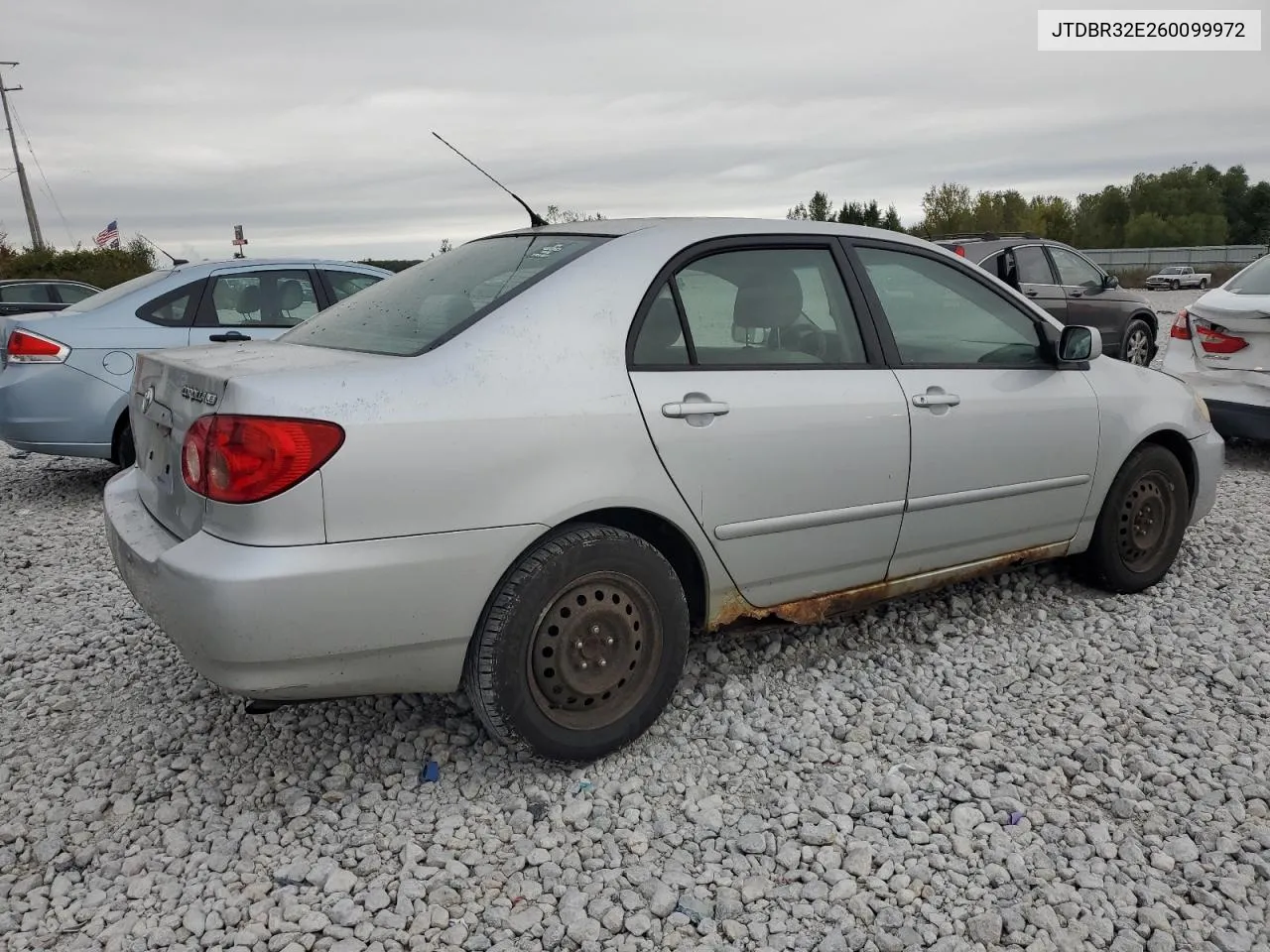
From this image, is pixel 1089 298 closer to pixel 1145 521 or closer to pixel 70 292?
pixel 1145 521

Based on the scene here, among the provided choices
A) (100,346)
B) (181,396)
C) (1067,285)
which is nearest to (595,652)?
(181,396)

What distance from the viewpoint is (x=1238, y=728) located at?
338 cm

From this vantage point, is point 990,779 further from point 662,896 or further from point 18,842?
point 18,842

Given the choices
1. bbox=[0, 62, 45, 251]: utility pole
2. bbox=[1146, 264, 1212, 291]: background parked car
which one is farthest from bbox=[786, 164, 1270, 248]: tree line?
bbox=[0, 62, 45, 251]: utility pole

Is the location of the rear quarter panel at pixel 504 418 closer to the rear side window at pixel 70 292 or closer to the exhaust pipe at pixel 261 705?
the exhaust pipe at pixel 261 705

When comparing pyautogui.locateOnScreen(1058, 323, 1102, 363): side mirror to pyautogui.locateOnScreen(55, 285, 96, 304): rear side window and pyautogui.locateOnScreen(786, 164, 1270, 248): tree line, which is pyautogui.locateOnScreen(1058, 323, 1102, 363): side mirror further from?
pyautogui.locateOnScreen(786, 164, 1270, 248): tree line

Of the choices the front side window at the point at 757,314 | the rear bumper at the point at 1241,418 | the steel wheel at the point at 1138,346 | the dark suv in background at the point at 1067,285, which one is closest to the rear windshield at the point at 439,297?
the front side window at the point at 757,314

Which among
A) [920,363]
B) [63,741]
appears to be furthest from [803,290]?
[63,741]

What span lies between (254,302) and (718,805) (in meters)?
5.76

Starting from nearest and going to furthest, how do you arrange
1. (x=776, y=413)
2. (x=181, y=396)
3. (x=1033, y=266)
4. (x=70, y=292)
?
(x=181, y=396), (x=776, y=413), (x=1033, y=266), (x=70, y=292)

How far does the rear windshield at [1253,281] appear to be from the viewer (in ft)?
23.5

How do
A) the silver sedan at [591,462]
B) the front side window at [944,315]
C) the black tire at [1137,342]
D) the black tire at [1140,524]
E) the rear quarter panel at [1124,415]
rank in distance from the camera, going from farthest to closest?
the black tire at [1137,342]
the black tire at [1140,524]
the rear quarter panel at [1124,415]
the front side window at [944,315]
the silver sedan at [591,462]

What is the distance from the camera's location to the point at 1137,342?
13.2 metres

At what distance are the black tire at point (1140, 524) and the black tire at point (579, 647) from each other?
2.23m
